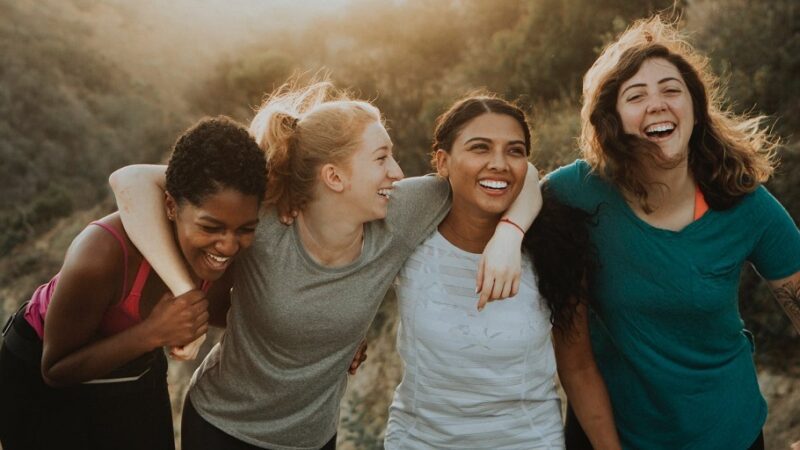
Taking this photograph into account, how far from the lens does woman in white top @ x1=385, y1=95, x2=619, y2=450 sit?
263 centimetres

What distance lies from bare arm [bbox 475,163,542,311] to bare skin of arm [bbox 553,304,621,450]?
0.36 meters

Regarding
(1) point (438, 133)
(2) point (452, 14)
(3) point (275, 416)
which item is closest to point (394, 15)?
(2) point (452, 14)

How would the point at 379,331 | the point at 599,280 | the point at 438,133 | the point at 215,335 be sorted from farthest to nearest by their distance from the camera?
the point at 215,335 < the point at 379,331 < the point at 438,133 < the point at 599,280

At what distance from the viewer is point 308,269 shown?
2.66 meters

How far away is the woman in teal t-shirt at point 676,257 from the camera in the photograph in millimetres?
2678

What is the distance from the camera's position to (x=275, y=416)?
2.71 m

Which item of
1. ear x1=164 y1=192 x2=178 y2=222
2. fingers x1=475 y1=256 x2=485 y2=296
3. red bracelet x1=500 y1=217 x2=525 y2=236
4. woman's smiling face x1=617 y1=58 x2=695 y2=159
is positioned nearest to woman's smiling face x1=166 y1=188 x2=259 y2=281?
ear x1=164 y1=192 x2=178 y2=222

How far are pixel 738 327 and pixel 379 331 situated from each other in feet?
12.3

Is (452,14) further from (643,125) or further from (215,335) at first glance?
(643,125)

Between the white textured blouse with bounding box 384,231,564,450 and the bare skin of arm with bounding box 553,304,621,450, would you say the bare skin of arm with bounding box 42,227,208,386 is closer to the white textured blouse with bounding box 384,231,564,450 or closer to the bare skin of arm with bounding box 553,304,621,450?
the white textured blouse with bounding box 384,231,564,450

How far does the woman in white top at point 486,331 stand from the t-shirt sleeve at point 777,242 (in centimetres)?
63

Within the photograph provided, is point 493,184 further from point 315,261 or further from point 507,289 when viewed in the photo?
point 315,261

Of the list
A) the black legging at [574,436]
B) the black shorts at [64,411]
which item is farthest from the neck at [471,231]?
the black shorts at [64,411]

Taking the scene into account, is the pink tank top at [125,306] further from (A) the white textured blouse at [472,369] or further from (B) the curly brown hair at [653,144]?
(B) the curly brown hair at [653,144]
